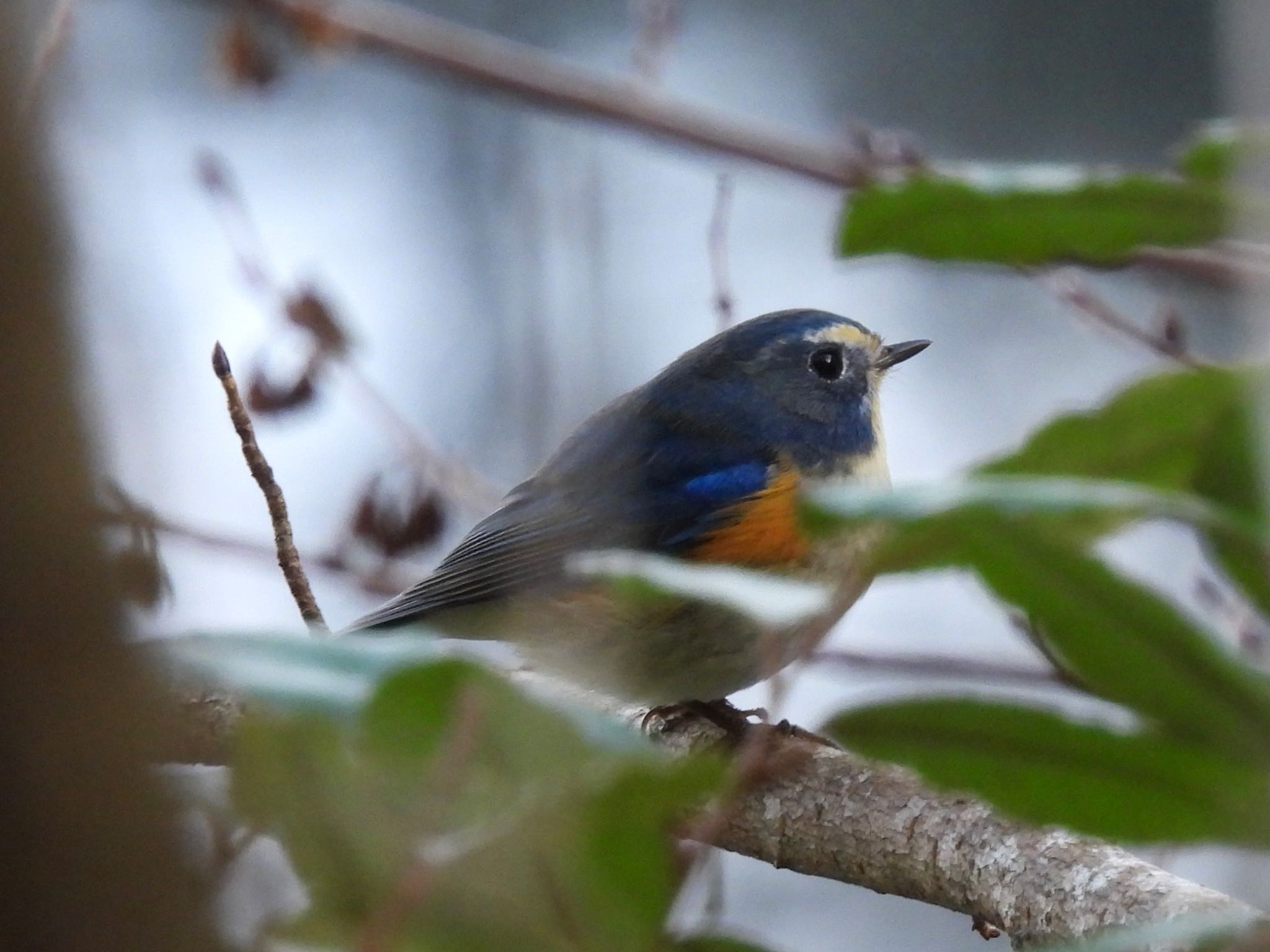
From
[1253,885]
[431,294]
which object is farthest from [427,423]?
[1253,885]

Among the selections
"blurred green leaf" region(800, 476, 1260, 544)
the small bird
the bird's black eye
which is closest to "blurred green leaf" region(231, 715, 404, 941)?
"blurred green leaf" region(800, 476, 1260, 544)

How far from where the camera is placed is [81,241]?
62cm

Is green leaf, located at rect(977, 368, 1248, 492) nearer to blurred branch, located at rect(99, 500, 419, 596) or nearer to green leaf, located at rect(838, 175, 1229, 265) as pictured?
green leaf, located at rect(838, 175, 1229, 265)

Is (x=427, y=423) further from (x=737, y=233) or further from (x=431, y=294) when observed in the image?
(x=737, y=233)

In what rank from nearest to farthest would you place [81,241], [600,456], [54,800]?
[54,800] < [81,241] < [600,456]

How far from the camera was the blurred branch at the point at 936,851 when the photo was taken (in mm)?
1231

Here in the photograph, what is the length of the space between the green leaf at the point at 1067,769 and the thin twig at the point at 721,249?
143 centimetres

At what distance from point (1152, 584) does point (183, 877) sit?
0.49m

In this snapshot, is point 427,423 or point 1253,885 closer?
point 1253,885

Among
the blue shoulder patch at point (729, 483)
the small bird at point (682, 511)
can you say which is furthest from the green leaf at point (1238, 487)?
the blue shoulder patch at point (729, 483)

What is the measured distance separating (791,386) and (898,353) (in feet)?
0.71

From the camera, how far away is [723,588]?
2.26ft

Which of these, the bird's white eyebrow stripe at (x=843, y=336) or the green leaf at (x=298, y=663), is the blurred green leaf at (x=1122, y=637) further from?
the bird's white eyebrow stripe at (x=843, y=336)

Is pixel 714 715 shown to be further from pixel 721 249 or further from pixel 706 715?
pixel 721 249
